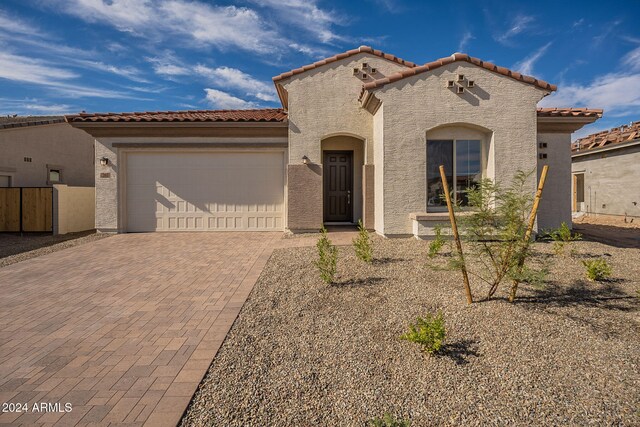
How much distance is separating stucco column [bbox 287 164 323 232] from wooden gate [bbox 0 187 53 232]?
9.05 m

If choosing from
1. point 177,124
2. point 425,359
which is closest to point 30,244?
point 177,124

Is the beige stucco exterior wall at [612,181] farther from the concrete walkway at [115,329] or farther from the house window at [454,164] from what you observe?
the concrete walkway at [115,329]

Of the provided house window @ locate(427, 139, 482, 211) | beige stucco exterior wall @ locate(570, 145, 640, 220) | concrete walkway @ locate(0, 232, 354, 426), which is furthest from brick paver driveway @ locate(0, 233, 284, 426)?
beige stucco exterior wall @ locate(570, 145, 640, 220)

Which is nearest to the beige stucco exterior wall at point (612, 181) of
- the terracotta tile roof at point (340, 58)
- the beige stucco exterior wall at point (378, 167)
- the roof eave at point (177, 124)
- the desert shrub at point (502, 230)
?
the terracotta tile roof at point (340, 58)

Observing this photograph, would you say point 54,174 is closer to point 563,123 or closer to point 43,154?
point 43,154

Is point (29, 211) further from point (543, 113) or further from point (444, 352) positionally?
point (543, 113)

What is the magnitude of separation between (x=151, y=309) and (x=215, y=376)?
6.98 feet

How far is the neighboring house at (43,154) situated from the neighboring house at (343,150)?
748cm

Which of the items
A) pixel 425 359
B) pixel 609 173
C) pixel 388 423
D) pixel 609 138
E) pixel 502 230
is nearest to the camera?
pixel 388 423

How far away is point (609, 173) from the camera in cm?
1611

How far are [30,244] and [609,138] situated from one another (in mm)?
24044

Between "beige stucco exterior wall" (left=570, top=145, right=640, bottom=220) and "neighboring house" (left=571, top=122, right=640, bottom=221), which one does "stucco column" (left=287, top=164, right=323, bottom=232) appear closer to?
"neighboring house" (left=571, top=122, right=640, bottom=221)

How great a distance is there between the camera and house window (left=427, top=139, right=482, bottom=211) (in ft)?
29.7

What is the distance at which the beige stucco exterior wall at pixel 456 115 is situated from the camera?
8672mm
